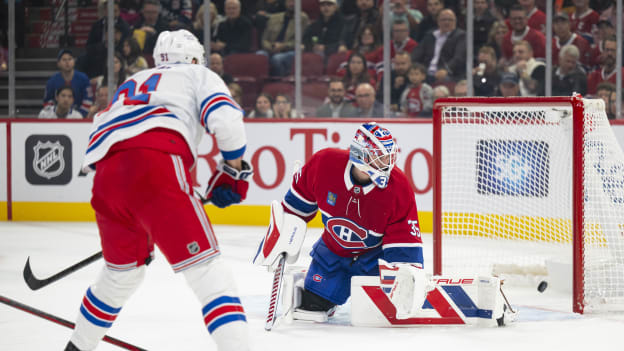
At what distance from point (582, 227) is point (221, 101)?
1951 millimetres

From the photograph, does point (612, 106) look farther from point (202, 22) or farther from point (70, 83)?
point (70, 83)

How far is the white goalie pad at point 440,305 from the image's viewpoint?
3.43 meters

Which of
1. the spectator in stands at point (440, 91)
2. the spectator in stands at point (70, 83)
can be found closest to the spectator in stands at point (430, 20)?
the spectator in stands at point (440, 91)

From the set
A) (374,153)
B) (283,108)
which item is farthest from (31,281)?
(283,108)

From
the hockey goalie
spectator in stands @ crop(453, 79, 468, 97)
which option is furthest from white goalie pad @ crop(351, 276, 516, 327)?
spectator in stands @ crop(453, 79, 468, 97)

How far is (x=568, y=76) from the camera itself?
22.7 ft

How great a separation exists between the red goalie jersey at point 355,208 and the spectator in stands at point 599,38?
399cm

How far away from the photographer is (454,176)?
6121 mm

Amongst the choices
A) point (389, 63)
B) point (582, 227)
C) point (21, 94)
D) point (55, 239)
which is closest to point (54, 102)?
point (21, 94)

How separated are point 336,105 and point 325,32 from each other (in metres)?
0.63

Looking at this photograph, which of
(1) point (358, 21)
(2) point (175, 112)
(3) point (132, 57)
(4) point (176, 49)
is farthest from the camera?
(3) point (132, 57)

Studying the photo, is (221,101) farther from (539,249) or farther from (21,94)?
(21,94)

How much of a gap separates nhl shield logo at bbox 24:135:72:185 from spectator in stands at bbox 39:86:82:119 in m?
0.19

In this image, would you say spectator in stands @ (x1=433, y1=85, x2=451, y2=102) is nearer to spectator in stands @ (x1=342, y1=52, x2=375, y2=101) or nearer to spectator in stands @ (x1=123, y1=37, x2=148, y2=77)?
spectator in stands @ (x1=342, y1=52, x2=375, y2=101)
